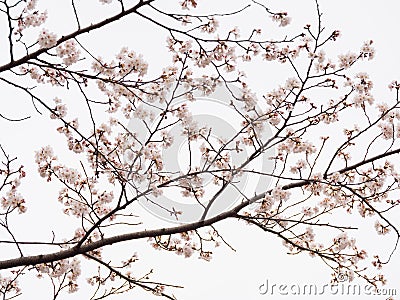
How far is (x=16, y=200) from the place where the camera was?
2.74m

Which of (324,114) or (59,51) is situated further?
(324,114)

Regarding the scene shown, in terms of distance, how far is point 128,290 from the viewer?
3188 mm

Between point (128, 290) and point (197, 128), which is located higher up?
point (197, 128)

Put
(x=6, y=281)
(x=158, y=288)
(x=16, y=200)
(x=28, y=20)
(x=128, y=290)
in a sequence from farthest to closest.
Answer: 1. (x=6, y=281)
2. (x=128, y=290)
3. (x=158, y=288)
4. (x=16, y=200)
5. (x=28, y=20)

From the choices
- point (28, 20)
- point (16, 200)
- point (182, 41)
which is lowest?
point (16, 200)

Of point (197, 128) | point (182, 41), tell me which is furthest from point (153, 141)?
point (182, 41)

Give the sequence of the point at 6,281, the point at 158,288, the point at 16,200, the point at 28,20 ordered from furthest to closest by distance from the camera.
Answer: the point at 6,281, the point at 158,288, the point at 16,200, the point at 28,20

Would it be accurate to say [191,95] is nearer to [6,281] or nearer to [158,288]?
[158,288]

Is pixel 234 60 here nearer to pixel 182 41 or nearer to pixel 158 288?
pixel 182 41

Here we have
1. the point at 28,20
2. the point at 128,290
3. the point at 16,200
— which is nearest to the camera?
the point at 28,20

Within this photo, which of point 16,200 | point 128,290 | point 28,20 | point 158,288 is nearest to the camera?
point 28,20

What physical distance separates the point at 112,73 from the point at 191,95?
1.82 ft

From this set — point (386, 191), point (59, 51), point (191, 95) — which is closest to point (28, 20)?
point (59, 51)

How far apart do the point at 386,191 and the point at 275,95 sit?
891 millimetres
